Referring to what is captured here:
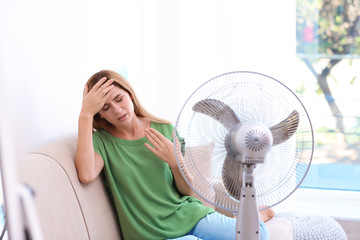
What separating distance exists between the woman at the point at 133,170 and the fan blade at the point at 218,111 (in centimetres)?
42

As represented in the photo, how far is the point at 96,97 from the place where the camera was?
1653 mm

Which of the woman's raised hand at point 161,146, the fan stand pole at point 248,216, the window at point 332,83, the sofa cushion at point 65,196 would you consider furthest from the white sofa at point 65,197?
the window at point 332,83

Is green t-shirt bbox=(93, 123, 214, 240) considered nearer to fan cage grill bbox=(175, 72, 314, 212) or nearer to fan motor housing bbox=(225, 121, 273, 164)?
fan cage grill bbox=(175, 72, 314, 212)

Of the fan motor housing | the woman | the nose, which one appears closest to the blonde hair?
the woman

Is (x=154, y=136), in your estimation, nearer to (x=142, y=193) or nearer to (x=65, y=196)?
(x=142, y=193)

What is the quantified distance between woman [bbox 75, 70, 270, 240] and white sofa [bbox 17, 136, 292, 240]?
0.05m

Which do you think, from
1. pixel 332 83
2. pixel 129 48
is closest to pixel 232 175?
pixel 129 48

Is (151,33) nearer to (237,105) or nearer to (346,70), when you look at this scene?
(346,70)

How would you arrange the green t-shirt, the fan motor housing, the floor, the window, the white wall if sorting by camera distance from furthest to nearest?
1. the window
2. the floor
3. the green t-shirt
4. the white wall
5. the fan motor housing

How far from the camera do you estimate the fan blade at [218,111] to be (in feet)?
4.27

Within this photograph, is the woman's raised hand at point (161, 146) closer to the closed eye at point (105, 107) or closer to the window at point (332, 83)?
the closed eye at point (105, 107)

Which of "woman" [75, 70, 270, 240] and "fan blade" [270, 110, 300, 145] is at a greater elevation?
"fan blade" [270, 110, 300, 145]

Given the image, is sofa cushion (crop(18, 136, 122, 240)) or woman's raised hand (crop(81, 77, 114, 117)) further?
woman's raised hand (crop(81, 77, 114, 117))

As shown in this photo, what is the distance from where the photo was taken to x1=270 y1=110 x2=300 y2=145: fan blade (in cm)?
132
